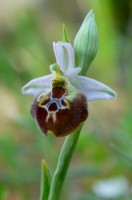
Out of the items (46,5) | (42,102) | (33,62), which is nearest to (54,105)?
(42,102)

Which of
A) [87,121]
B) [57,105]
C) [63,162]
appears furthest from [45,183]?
[87,121]

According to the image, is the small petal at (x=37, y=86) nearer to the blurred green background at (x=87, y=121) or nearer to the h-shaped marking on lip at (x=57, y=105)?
the h-shaped marking on lip at (x=57, y=105)

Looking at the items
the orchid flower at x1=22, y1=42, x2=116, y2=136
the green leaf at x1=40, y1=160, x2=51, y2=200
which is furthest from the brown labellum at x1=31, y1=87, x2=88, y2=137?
the green leaf at x1=40, y1=160, x2=51, y2=200

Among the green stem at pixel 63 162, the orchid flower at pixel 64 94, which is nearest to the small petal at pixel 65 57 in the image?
the orchid flower at pixel 64 94

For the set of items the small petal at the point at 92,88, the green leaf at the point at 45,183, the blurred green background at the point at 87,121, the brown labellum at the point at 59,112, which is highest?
the blurred green background at the point at 87,121

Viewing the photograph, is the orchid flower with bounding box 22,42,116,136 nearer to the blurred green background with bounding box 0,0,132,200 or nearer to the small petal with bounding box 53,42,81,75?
the small petal with bounding box 53,42,81,75

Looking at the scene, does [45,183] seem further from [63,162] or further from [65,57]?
[65,57]
